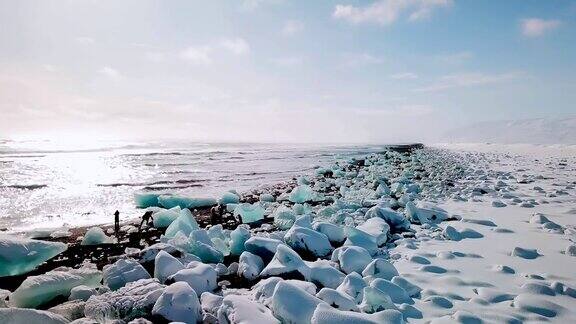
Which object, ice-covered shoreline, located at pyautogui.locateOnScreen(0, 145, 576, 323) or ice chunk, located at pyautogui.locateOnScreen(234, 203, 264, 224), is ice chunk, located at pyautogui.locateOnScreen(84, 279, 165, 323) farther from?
ice chunk, located at pyautogui.locateOnScreen(234, 203, 264, 224)

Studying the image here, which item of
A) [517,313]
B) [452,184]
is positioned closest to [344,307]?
[517,313]

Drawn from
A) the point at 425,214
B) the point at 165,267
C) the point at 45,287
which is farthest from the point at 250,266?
the point at 425,214

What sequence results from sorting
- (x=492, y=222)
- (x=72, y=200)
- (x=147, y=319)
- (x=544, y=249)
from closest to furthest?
(x=147, y=319) → (x=544, y=249) → (x=492, y=222) → (x=72, y=200)

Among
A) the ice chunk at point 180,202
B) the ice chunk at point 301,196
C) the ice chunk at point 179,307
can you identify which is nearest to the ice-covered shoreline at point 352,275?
the ice chunk at point 179,307

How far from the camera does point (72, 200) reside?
27.0 feet

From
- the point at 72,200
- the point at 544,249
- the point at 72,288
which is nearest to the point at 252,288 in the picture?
the point at 72,288

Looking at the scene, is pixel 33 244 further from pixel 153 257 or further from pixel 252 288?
pixel 252 288

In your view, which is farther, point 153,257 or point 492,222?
point 492,222

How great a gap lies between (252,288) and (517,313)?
1802 millimetres

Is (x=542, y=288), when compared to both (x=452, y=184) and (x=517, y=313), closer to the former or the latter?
(x=517, y=313)

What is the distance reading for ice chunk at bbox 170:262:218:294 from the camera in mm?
2568

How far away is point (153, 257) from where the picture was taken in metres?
3.25

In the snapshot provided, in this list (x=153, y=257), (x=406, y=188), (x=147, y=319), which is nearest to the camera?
(x=147, y=319)

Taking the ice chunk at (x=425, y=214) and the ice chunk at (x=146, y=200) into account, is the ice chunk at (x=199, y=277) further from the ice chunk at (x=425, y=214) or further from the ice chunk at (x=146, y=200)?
the ice chunk at (x=146, y=200)
